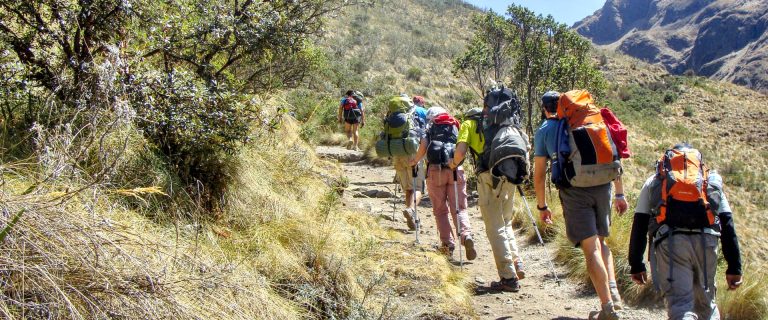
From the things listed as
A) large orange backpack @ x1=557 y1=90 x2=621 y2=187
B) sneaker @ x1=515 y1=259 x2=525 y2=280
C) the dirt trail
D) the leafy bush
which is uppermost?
the leafy bush

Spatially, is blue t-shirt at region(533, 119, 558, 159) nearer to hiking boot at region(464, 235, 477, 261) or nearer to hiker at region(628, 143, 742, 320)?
hiker at region(628, 143, 742, 320)

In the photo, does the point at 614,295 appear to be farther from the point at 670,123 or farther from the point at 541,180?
the point at 670,123

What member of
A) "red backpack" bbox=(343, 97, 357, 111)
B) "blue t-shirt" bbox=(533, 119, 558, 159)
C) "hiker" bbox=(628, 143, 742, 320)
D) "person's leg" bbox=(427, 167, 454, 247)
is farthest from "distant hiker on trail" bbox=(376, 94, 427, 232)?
"red backpack" bbox=(343, 97, 357, 111)

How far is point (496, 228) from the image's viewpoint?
230 inches

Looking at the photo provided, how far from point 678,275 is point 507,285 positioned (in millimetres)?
2177

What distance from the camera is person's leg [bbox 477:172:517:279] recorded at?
19.1 feet

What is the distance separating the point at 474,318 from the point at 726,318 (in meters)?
2.05

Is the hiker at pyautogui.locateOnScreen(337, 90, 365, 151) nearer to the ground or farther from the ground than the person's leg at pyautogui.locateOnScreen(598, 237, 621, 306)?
farther from the ground

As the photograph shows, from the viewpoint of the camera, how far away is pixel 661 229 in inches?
155

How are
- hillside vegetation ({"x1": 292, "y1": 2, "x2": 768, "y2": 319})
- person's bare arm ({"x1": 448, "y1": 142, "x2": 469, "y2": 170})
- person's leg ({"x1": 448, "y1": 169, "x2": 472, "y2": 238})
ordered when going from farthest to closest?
hillside vegetation ({"x1": 292, "y1": 2, "x2": 768, "y2": 319})
person's leg ({"x1": 448, "y1": 169, "x2": 472, "y2": 238})
person's bare arm ({"x1": 448, "y1": 142, "x2": 469, "y2": 170})

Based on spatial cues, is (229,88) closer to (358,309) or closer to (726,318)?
(358,309)

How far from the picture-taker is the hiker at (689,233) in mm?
3797

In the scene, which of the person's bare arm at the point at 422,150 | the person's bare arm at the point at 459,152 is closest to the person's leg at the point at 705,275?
the person's bare arm at the point at 459,152

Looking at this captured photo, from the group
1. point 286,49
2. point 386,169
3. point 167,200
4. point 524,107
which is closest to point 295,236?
point 167,200
